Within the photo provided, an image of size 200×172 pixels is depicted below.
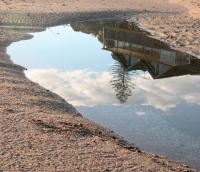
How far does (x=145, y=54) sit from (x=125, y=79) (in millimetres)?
4337

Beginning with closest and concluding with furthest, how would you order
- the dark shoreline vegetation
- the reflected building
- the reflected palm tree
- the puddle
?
the dark shoreline vegetation
the puddle
the reflected palm tree
the reflected building

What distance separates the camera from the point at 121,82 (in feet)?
57.5

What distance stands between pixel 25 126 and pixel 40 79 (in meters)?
8.07

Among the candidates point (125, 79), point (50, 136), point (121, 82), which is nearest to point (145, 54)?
point (125, 79)

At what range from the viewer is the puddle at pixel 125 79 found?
43.1 feet

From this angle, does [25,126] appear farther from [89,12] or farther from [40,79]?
[89,12]

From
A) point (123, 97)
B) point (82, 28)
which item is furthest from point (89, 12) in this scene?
point (123, 97)

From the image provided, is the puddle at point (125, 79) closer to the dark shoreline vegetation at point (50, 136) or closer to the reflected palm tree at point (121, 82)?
the reflected palm tree at point (121, 82)

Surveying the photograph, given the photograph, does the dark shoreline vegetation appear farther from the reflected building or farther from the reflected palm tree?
the reflected building

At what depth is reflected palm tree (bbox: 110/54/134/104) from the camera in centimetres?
1679

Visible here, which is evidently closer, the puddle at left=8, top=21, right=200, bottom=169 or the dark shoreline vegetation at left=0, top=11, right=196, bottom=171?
the dark shoreline vegetation at left=0, top=11, right=196, bottom=171

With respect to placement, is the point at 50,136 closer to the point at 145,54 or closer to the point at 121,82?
the point at 121,82

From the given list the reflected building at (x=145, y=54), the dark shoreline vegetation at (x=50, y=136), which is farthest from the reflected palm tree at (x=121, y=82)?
the dark shoreline vegetation at (x=50, y=136)

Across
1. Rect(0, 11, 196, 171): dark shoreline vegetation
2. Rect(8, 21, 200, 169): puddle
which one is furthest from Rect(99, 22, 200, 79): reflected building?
Rect(0, 11, 196, 171): dark shoreline vegetation
